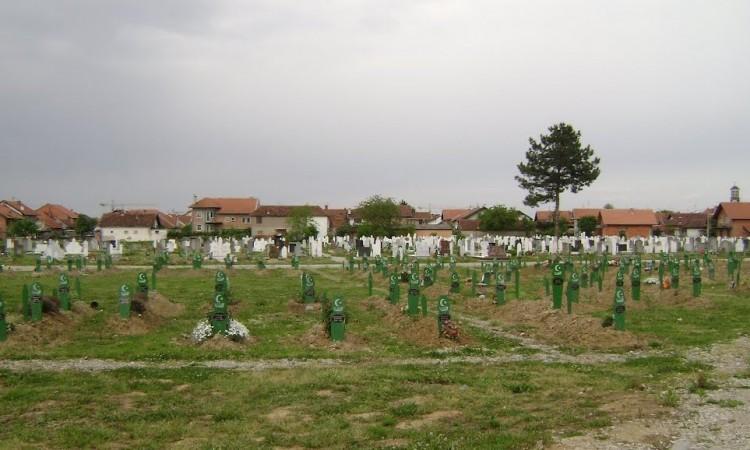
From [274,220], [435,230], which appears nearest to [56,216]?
[274,220]

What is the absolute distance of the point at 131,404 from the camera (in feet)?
35.7

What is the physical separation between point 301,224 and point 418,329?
2424 inches

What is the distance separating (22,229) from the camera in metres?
78.2

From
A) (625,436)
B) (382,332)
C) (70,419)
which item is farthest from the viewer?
(382,332)

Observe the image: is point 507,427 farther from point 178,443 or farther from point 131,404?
point 131,404

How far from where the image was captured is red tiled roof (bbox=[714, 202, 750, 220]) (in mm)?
72750

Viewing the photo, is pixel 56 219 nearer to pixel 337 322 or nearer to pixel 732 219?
pixel 732 219

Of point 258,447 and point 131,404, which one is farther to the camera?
point 131,404

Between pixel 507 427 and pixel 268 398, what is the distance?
3.93 metres

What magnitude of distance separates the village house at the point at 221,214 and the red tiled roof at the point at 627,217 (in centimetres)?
4366

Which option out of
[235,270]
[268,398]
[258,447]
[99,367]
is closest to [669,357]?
[268,398]

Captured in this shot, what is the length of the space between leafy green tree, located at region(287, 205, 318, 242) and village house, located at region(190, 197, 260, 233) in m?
9.45

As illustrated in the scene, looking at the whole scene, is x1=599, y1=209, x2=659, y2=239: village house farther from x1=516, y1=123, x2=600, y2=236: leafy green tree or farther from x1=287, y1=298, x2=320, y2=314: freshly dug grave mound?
x1=287, y1=298, x2=320, y2=314: freshly dug grave mound

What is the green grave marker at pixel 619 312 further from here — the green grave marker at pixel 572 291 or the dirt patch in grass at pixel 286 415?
the dirt patch in grass at pixel 286 415
